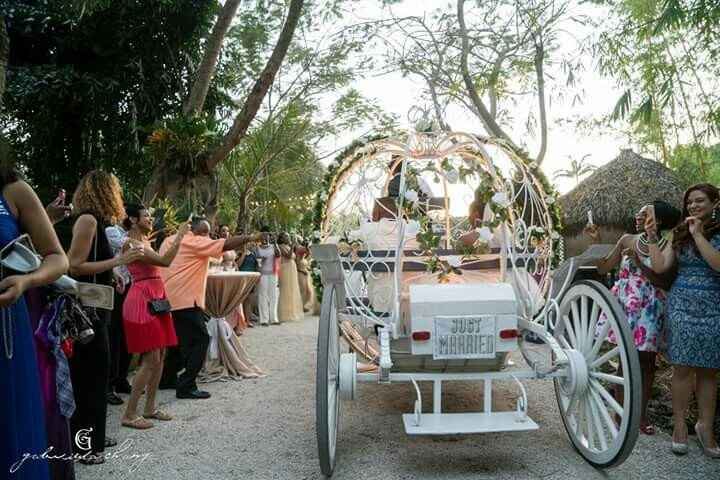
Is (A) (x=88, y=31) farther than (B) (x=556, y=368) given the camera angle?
Answer: Yes

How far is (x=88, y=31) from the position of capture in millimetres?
13617

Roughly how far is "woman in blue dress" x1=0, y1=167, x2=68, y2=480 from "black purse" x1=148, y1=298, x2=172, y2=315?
2572 mm

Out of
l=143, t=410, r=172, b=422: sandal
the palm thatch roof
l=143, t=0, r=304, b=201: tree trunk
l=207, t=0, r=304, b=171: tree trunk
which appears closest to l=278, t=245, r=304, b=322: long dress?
l=143, t=0, r=304, b=201: tree trunk

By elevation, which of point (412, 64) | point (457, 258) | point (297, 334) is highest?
point (412, 64)

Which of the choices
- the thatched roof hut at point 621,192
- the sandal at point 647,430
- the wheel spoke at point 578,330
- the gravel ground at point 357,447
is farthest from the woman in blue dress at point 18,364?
the thatched roof hut at point 621,192

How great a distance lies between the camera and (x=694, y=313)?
3924 mm

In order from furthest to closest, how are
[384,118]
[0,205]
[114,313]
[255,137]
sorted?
1. [384,118]
2. [255,137]
3. [114,313]
4. [0,205]

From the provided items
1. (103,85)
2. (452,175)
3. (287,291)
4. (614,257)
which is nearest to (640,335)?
(614,257)

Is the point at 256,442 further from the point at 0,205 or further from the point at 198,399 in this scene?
the point at 0,205

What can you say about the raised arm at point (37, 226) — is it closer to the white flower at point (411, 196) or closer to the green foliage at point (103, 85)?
the white flower at point (411, 196)

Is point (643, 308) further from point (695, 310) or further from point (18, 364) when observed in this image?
point (18, 364)

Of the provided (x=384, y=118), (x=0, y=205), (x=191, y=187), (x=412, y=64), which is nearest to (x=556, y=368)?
(x=0, y=205)

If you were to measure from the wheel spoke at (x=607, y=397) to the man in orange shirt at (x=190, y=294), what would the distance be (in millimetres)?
3381

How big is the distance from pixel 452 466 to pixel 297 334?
6.92 m
